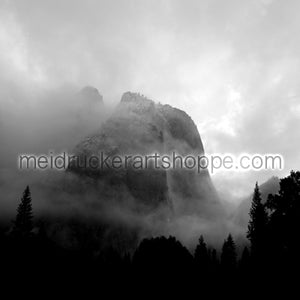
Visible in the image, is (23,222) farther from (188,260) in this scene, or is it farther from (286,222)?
(286,222)

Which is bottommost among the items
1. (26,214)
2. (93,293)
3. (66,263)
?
(93,293)

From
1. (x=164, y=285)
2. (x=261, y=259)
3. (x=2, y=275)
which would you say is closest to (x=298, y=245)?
(x=261, y=259)

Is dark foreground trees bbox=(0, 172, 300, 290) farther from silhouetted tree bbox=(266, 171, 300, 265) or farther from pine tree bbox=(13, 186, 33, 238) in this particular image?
pine tree bbox=(13, 186, 33, 238)

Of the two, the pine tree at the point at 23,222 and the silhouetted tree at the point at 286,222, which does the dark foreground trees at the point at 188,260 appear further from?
the pine tree at the point at 23,222

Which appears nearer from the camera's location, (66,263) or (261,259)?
(261,259)

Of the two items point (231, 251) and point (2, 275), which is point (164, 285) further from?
point (231, 251)

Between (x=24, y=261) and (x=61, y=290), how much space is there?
6010 mm

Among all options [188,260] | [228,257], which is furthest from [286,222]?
[228,257]

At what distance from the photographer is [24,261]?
57.5 meters

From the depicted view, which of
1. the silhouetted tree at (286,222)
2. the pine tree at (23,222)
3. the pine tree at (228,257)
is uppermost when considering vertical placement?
the pine tree at (23,222)

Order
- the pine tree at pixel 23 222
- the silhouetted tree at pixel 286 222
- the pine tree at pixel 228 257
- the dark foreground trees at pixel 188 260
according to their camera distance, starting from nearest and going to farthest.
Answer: the silhouetted tree at pixel 286 222 < the dark foreground trees at pixel 188 260 < the pine tree at pixel 23 222 < the pine tree at pixel 228 257

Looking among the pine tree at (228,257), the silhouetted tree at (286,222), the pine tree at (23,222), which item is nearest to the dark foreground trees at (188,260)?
the silhouetted tree at (286,222)

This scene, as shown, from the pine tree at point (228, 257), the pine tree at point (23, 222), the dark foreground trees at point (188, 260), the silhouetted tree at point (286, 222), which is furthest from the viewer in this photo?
the pine tree at point (228, 257)

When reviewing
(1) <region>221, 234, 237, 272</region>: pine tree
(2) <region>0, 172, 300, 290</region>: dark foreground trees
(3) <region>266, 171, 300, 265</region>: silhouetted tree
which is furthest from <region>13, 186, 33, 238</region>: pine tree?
(3) <region>266, 171, 300, 265</region>: silhouetted tree
